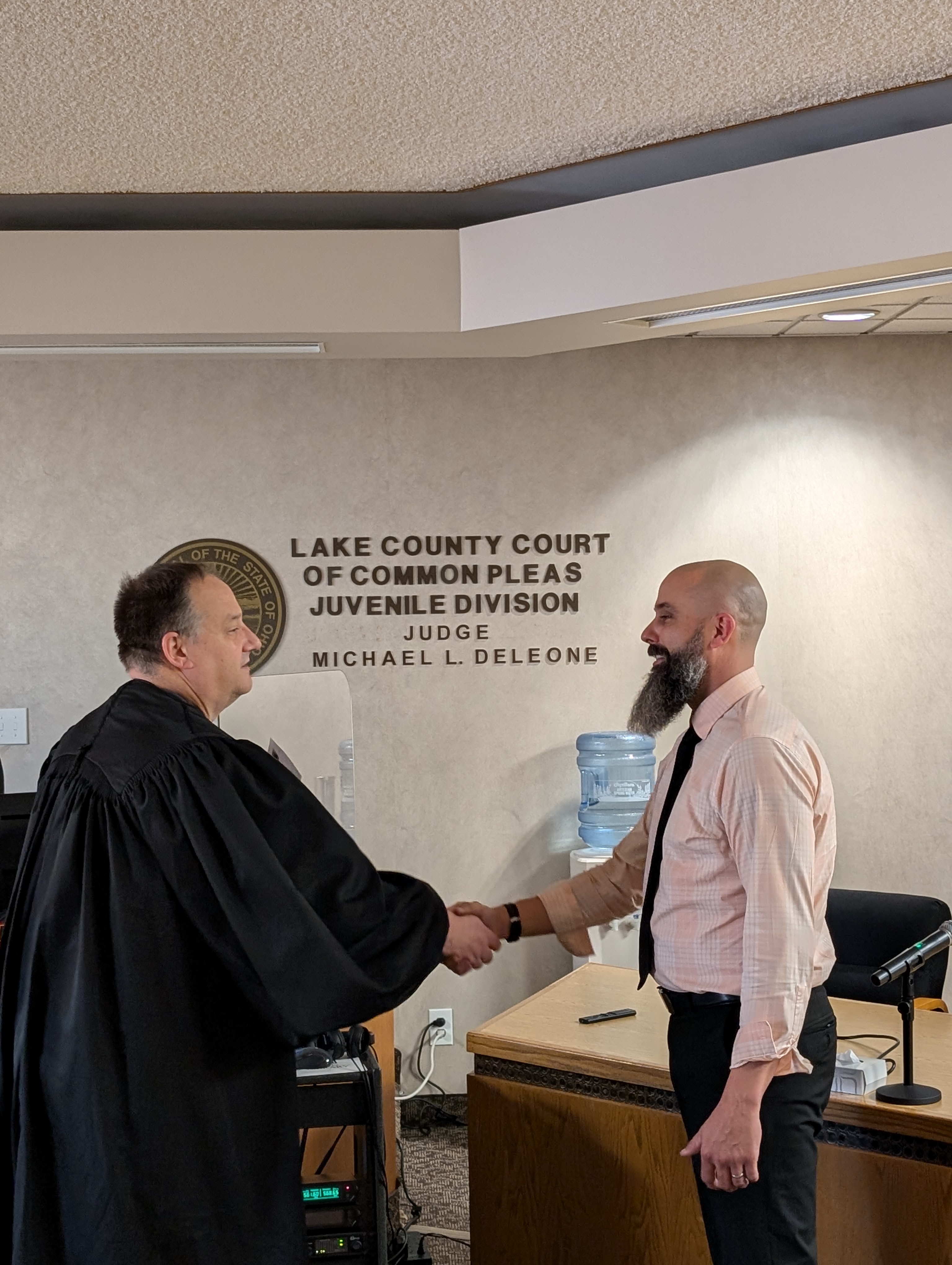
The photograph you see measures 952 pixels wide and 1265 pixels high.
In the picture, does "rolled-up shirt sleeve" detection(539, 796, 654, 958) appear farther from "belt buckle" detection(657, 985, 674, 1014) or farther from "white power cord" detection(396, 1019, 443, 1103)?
"white power cord" detection(396, 1019, 443, 1103)

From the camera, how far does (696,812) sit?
2348 millimetres

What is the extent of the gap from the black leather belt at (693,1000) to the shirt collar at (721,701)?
0.50 meters

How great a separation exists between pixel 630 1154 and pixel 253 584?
9.90 feet

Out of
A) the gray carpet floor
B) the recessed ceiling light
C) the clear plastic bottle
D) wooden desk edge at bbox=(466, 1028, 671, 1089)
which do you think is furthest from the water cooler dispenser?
wooden desk edge at bbox=(466, 1028, 671, 1089)

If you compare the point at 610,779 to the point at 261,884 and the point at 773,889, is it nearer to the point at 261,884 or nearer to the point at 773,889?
the point at 773,889

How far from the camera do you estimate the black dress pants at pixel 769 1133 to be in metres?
2.18

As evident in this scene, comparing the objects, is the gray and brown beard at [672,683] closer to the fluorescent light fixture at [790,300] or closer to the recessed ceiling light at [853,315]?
the fluorescent light fixture at [790,300]

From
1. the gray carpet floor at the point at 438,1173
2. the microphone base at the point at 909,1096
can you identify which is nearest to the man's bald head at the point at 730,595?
the microphone base at the point at 909,1096

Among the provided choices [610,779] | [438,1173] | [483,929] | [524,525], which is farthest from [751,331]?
[438,1173]

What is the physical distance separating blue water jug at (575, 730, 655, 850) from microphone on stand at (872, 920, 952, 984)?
2.48 m

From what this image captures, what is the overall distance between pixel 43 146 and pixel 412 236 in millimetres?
1225

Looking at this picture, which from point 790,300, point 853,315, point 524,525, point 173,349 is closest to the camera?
point 790,300

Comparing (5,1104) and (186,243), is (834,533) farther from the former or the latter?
(5,1104)

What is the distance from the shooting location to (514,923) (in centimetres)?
295
